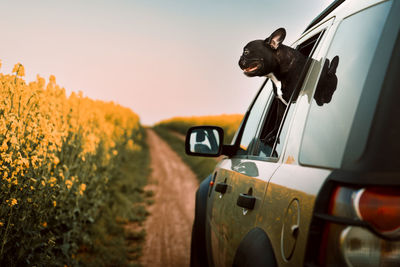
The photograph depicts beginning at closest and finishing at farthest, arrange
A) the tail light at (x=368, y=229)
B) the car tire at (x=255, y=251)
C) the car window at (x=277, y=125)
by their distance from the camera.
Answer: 1. the tail light at (x=368, y=229)
2. the car tire at (x=255, y=251)
3. the car window at (x=277, y=125)

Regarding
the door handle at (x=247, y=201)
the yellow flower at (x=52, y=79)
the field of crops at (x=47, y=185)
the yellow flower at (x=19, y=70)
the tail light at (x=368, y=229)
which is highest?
the yellow flower at (x=52, y=79)

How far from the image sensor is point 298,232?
1399 millimetres

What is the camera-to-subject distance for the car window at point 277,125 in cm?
220

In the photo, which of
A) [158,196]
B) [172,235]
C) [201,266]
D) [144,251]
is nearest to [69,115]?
[144,251]

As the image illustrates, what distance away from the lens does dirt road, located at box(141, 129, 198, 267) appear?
6502mm

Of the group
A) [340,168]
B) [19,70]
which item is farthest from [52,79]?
[340,168]

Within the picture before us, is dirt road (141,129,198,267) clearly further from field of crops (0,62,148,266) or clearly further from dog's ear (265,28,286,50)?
dog's ear (265,28,286,50)

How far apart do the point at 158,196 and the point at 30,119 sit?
7.47m

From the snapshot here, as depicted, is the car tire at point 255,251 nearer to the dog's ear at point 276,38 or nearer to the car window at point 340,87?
the car window at point 340,87

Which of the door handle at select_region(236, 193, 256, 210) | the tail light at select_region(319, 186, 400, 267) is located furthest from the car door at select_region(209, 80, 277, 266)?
the tail light at select_region(319, 186, 400, 267)

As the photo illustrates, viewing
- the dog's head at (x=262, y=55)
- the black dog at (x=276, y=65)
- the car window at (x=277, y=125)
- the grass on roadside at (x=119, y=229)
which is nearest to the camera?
the car window at (x=277, y=125)

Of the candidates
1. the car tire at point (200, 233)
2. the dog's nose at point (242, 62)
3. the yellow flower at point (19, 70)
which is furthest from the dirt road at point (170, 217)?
the dog's nose at point (242, 62)

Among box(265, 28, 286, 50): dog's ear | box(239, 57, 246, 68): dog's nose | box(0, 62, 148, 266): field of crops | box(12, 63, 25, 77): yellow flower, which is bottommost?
box(0, 62, 148, 266): field of crops

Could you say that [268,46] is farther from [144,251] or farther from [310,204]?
[144,251]
